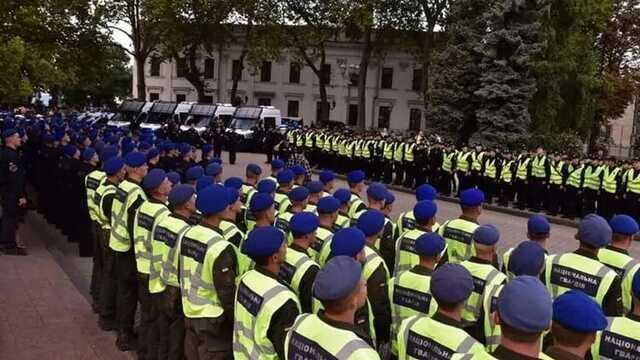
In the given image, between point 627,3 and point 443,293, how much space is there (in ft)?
156

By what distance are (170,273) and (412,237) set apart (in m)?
2.30

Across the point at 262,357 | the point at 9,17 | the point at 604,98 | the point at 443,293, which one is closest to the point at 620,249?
the point at 443,293

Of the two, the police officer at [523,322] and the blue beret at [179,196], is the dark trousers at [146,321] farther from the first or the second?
the police officer at [523,322]

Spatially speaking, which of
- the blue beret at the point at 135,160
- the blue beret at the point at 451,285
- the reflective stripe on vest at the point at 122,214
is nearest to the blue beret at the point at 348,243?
the blue beret at the point at 451,285

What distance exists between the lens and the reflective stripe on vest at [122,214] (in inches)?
273

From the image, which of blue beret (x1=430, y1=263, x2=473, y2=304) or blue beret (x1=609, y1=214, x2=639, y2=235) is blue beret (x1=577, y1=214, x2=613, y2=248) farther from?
blue beret (x1=430, y1=263, x2=473, y2=304)

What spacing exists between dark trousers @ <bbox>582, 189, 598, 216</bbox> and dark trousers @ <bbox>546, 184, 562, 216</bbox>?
2.45 feet

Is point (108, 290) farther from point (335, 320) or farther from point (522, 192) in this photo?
point (522, 192)

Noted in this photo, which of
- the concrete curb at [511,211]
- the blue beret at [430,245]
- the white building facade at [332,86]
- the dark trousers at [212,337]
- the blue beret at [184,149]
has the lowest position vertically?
the concrete curb at [511,211]

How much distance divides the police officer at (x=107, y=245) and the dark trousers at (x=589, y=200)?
13.3 meters

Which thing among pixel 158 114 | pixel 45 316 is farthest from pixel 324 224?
pixel 158 114

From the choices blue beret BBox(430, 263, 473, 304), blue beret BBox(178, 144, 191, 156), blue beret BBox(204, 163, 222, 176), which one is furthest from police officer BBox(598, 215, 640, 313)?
blue beret BBox(178, 144, 191, 156)

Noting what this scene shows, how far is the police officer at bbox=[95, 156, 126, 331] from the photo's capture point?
24.3 ft

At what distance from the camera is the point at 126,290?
7.11 meters
